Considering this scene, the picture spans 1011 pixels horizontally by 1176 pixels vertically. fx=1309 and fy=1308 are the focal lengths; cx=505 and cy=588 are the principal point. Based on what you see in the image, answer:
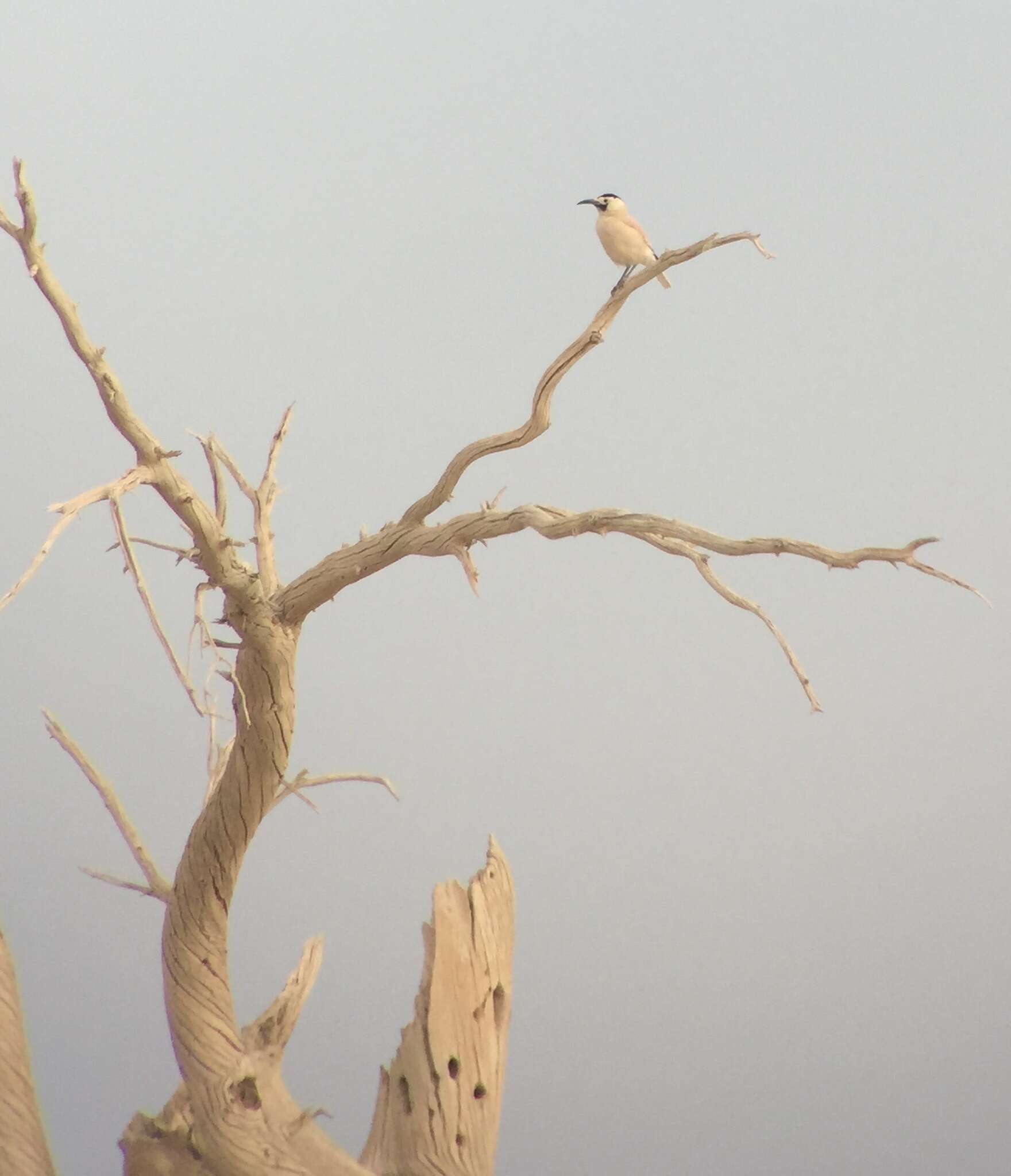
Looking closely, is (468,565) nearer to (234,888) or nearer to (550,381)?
(550,381)

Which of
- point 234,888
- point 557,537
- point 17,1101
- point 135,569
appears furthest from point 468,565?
point 17,1101

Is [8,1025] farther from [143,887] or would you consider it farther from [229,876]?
[229,876]

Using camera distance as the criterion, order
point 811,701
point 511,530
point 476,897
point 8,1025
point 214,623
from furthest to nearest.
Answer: point 476,897 < point 8,1025 < point 214,623 < point 511,530 < point 811,701

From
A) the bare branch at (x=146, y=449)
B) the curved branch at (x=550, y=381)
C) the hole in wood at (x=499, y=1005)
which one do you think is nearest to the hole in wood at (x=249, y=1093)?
the hole in wood at (x=499, y=1005)

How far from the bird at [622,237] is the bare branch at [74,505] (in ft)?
3.11

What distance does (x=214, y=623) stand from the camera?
102 inches

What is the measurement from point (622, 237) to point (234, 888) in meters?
1.57

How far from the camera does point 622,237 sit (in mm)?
2449

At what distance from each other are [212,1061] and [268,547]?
108cm

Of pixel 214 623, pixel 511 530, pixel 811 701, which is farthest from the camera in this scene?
pixel 214 623

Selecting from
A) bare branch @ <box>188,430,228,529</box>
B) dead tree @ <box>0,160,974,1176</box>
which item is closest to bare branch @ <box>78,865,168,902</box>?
dead tree @ <box>0,160,974,1176</box>

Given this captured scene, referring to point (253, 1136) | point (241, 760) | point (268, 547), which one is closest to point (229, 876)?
A: point (241, 760)

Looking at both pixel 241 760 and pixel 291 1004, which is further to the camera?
pixel 291 1004

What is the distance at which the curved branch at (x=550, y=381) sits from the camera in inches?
82.7
